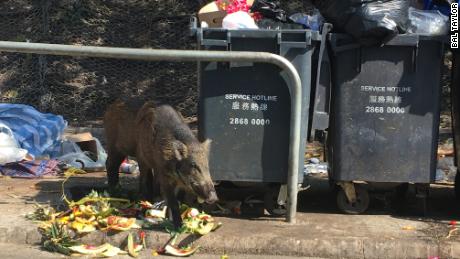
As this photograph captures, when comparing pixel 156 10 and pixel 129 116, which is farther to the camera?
pixel 156 10

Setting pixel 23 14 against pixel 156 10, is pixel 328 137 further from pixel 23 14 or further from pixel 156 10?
pixel 23 14

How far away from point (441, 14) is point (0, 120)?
5.51 m

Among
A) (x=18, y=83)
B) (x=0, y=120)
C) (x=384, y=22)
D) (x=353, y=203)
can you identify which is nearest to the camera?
(x=384, y=22)

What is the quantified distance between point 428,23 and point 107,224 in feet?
10.6

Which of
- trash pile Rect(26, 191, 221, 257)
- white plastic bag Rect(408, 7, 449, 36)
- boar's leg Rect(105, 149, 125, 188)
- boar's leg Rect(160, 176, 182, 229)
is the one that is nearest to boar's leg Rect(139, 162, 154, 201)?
trash pile Rect(26, 191, 221, 257)

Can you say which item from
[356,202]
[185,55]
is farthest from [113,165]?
[356,202]

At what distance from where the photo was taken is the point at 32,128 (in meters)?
8.45

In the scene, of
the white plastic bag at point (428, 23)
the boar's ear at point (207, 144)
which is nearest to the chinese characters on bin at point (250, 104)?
the boar's ear at point (207, 144)

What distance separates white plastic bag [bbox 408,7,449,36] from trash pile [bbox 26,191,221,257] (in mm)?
2403

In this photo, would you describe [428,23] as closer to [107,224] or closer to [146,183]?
[146,183]

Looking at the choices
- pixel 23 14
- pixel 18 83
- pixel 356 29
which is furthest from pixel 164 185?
pixel 23 14

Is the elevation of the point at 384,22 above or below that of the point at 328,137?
above

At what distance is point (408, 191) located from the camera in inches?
242

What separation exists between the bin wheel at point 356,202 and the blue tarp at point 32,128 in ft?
13.5
